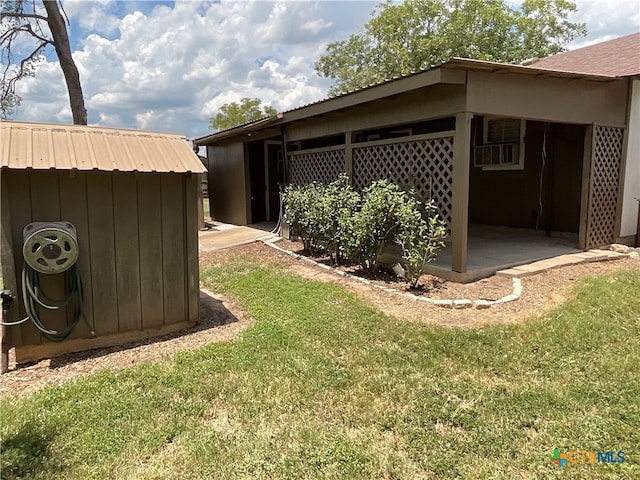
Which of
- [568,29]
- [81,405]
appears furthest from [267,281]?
[568,29]

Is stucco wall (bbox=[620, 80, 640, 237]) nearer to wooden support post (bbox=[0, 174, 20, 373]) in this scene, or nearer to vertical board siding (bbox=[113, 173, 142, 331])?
vertical board siding (bbox=[113, 173, 142, 331])

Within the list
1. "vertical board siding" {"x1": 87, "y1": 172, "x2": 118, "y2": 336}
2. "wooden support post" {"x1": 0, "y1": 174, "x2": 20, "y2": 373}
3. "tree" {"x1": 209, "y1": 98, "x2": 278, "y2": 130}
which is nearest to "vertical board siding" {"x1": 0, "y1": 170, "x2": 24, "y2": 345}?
"wooden support post" {"x1": 0, "y1": 174, "x2": 20, "y2": 373}

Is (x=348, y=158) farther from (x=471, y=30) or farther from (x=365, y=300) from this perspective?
(x=471, y=30)

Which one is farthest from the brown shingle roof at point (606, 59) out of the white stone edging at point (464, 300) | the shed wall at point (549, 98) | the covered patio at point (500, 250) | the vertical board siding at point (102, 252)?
the vertical board siding at point (102, 252)

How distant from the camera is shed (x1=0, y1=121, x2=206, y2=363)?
3586 mm

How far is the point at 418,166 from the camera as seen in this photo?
643 centimetres

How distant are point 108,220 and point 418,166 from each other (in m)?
4.27

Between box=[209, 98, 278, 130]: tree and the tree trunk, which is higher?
box=[209, 98, 278, 130]: tree

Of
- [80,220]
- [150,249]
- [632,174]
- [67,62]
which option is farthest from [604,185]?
[67,62]

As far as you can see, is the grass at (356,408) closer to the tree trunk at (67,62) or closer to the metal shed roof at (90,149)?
the metal shed roof at (90,149)

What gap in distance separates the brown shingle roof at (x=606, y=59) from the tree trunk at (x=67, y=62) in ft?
36.1

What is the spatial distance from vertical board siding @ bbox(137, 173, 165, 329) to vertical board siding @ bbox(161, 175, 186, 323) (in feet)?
0.16

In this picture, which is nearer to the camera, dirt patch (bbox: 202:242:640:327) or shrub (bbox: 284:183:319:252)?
dirt patch (bbox: 202:242:640:327)

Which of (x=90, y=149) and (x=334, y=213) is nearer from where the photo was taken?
(x=90, y=149)
